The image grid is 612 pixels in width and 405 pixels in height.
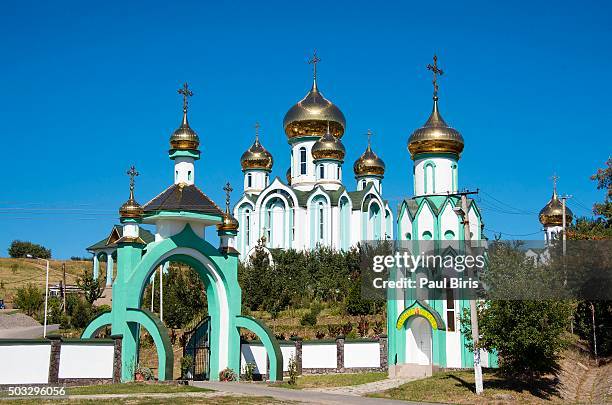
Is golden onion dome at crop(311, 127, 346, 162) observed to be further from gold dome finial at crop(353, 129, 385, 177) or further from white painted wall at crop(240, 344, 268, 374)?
white painted wall at crop(240, 344, 268, 374)

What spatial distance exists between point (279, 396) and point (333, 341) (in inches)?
310

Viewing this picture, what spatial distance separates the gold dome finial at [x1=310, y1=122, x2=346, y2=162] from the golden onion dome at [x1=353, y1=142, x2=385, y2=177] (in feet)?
14.1

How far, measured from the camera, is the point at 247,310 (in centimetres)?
3794

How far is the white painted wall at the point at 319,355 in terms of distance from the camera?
26.0m

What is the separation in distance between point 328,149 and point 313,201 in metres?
3.36

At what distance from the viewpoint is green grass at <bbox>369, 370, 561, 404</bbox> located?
19.4 meters

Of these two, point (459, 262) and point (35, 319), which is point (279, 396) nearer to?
point (459, 262)

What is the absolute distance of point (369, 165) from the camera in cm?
5147

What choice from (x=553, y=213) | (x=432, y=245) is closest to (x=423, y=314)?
(x=432, y=245)

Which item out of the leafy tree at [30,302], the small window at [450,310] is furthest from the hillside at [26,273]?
the small window at [450,310]

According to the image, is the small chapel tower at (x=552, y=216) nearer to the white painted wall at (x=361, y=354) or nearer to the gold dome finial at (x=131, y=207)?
the white painted wall at (x=361, y=354)

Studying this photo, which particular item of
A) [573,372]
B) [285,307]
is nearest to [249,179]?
[285,307]

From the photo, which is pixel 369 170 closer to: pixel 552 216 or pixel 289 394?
pixel 552 216

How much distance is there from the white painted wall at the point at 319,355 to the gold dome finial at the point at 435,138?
24.6 feet
